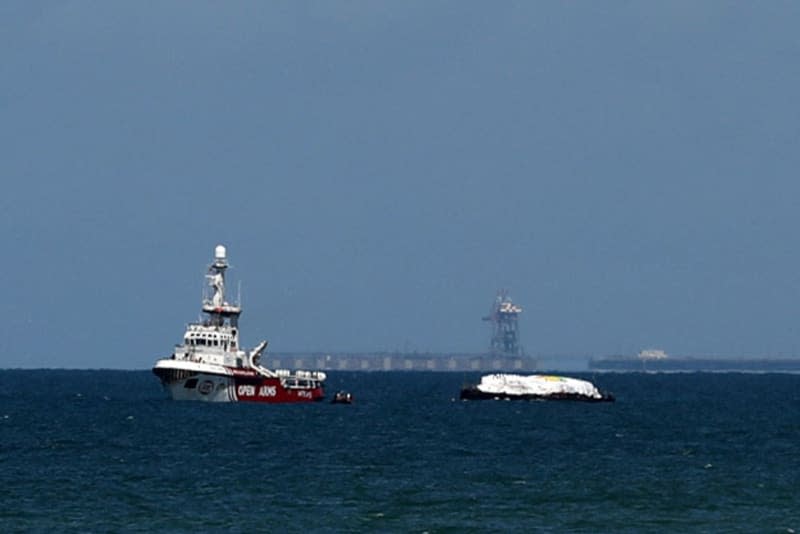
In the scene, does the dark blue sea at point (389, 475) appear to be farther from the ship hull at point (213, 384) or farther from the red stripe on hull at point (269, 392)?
the red stripe on hull at point (269, 392)

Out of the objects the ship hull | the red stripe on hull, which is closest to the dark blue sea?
the ship hull

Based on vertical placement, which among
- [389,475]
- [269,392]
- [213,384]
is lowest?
[389,475]

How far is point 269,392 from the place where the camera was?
18050 centimetres

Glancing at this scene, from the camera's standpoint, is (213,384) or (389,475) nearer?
(389,475)

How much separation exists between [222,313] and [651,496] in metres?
97.8

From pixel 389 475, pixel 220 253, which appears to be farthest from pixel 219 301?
pixel 389 475

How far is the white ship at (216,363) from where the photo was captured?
562 ft

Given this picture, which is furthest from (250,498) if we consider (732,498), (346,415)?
(346,415)

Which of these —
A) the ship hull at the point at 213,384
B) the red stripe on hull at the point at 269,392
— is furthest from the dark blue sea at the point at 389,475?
the red stripe on hull at the point at 269,392

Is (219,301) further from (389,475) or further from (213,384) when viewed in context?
(389,475)

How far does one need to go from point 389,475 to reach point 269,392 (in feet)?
292

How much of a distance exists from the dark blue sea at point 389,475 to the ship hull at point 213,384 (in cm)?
1297

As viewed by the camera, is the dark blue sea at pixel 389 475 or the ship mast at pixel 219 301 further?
the ship mast at pixel 219 301

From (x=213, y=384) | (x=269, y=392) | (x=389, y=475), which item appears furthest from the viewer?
(x=269, y=392)
